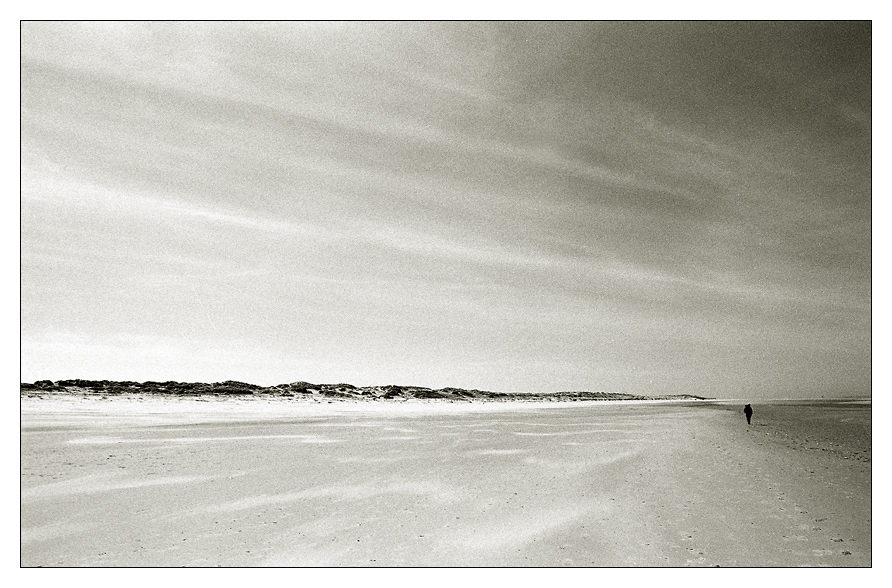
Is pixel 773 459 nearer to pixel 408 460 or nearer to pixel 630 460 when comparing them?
pixel 630 460

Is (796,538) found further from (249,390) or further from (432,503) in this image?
(249,390)

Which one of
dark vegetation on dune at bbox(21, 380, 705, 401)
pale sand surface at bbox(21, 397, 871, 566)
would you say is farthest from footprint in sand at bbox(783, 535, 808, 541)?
dark vegetation on dune at bbox(21, 380, 705, 401)

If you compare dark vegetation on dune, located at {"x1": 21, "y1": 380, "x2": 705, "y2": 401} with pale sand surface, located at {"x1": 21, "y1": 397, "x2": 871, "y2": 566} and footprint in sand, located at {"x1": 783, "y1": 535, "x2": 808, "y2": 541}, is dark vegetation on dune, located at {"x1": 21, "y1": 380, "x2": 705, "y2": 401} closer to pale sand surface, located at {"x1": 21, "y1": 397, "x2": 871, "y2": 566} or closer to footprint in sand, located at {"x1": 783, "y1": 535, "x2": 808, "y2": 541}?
pale sand surface, located at {"x1": 21, "y1": 397, "x2": 871, "y2": 566}

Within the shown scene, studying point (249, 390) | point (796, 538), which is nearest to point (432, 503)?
point (796, 538)

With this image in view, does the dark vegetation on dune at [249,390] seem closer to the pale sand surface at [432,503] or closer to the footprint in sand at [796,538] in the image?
the pale sand surface at [432,503]

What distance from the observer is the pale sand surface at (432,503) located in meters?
6.42

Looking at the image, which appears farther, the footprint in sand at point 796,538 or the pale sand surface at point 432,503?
the footprint in sand at point 796,538

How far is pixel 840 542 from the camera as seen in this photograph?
22.6 feet

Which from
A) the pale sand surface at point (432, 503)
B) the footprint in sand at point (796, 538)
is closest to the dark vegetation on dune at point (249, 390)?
the pale sand surface at point (432, 503)

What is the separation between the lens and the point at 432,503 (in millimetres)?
8234

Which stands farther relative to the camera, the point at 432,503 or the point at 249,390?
the point at 249,390

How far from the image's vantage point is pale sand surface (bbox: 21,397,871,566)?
6.42 meters
